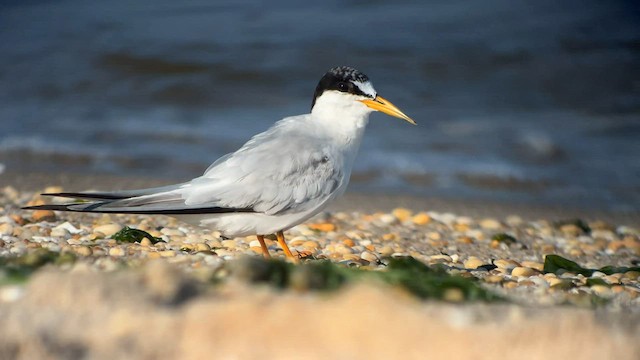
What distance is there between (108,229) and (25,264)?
197 cm

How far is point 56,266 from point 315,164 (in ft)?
5.21

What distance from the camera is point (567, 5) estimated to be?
12.3 meters

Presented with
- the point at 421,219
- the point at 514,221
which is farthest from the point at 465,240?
the point at 514,221

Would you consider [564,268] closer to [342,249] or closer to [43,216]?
[342,249]

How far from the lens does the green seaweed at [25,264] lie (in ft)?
9.45

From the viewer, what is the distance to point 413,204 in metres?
7.04

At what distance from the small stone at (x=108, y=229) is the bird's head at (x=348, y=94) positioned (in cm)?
129

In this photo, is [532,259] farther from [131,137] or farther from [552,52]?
[552,52]

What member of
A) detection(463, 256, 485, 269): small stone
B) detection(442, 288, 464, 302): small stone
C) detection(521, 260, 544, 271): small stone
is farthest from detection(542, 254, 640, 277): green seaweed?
detection(442, 288, 464, 302): small stone

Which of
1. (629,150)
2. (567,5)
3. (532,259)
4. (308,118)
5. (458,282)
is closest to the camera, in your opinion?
(458,282)

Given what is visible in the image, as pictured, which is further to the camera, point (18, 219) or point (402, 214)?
point (402, 214)

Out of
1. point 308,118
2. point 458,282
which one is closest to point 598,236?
point 308,118

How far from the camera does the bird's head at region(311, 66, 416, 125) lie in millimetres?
4914

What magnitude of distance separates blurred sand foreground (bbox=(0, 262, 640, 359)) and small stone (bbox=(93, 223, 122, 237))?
8.25 ft
